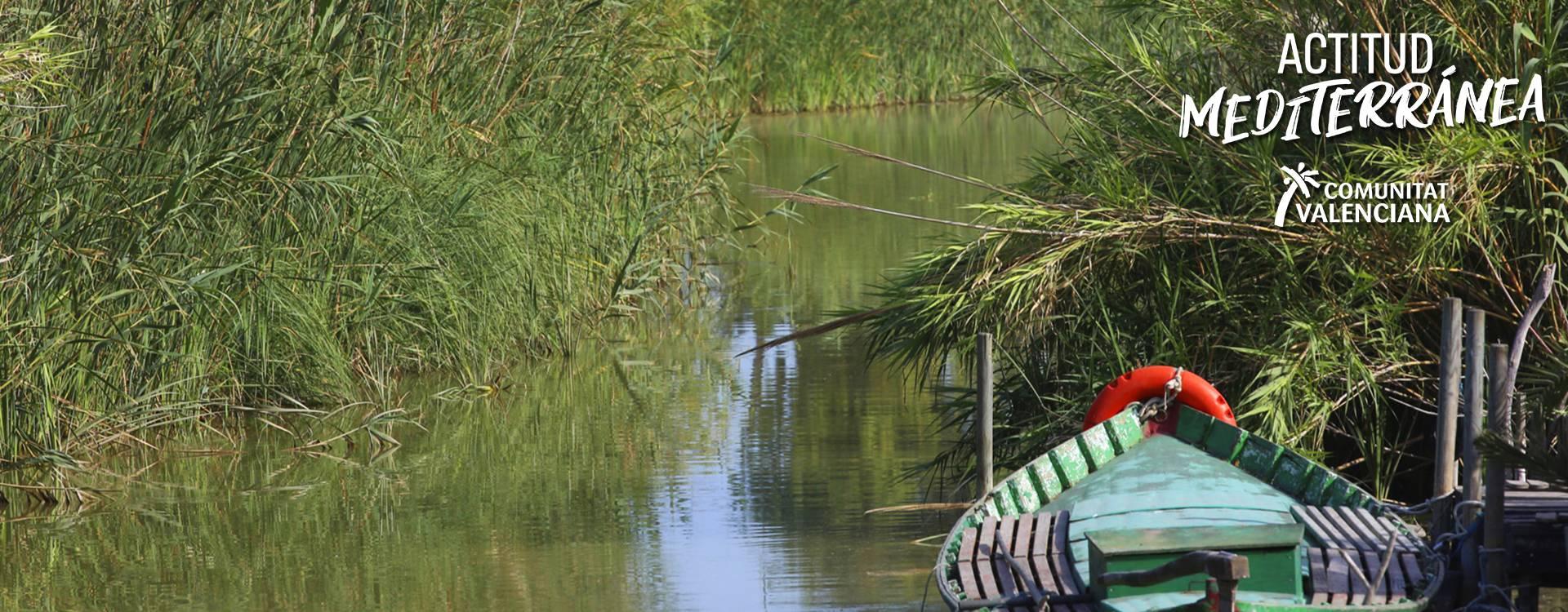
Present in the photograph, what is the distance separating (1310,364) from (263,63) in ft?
15.8

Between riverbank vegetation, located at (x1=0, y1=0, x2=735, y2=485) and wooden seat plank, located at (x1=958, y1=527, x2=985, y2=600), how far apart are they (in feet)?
12.0

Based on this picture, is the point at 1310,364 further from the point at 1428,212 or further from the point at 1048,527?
the point at 1048,527

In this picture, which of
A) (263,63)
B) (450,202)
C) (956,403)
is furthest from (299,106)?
(956,403)

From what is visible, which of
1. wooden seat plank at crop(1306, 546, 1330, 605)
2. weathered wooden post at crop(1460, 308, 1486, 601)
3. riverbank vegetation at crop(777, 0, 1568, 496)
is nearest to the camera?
wooden seat plank at crop(1306, 546, 1330, 605)

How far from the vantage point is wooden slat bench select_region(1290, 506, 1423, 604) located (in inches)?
257

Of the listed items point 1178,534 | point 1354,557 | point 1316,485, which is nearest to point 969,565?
point 1178,534

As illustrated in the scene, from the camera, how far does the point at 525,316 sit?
39.7 ft

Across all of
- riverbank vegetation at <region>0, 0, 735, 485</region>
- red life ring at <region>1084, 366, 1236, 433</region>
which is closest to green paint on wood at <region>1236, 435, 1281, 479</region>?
red life ring at <region>1084, 366, 1236, 433</region>

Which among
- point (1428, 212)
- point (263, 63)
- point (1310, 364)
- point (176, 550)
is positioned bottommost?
point (176, 550)

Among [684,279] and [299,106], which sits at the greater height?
[299,106]

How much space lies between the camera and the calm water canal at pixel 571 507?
26.9 feet

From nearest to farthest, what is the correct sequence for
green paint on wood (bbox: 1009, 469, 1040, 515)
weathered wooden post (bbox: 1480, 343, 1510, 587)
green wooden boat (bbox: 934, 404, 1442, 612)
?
green wooden boat (bbox: 934, 404, 1442, 612) → weathered wooden post (bbox: 1480, 343, 1510, 587) → green paint on wood (bbox: 1009, 469, 1040, 515)

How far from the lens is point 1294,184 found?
352 inches

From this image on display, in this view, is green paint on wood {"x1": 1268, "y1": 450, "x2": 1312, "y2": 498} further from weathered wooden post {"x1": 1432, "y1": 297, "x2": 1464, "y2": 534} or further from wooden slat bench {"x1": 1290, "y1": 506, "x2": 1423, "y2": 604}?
weathered wooden post {"x1": 1432, "y1": 297, "x2": 1464, "y2": 534}
